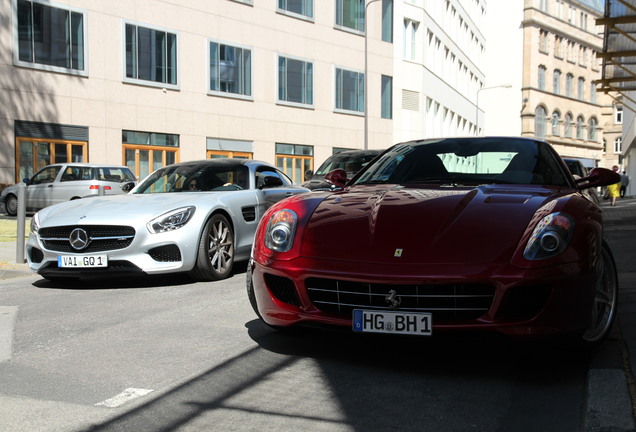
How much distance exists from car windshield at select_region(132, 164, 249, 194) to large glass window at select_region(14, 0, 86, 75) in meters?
17.5

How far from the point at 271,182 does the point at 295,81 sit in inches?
1007

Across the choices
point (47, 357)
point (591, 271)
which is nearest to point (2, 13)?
point (47, 357)

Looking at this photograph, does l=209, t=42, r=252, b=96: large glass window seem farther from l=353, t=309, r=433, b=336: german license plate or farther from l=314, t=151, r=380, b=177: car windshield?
l=353, t=309, r=433, b=336: german license plate

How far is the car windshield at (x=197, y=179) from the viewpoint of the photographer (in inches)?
338

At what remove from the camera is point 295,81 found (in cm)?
3419

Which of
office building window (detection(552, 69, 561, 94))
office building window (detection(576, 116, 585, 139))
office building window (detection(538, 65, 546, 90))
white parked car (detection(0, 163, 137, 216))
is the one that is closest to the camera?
white parked car (detection(0, 163, 137, 216))

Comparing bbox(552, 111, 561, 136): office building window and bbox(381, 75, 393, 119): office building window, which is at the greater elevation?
bbox(552, 111, 561, 136): office building window

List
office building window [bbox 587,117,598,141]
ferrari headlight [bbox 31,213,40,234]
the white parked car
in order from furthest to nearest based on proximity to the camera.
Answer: office building window [bbox 587,117,598,141] → the white parked car → ferrari headlight [bbox 31,213,40,234]

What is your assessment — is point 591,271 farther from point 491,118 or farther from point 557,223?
point 491,118

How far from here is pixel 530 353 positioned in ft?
14.6

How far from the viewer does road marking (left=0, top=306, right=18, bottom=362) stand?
4.67 metres

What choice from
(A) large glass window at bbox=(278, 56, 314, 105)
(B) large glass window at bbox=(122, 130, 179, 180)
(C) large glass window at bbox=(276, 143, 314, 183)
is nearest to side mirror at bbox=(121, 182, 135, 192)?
(B) large glass window at bbox=(122, 130, 179, 180)

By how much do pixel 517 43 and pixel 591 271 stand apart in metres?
78.7

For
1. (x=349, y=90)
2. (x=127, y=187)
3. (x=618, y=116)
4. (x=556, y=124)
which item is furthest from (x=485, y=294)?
(x=618, y=116)
